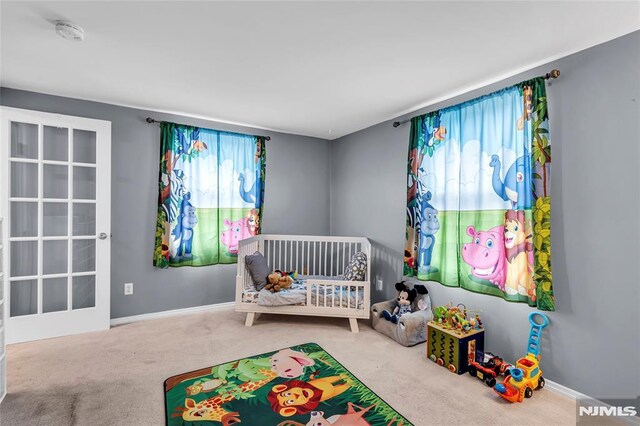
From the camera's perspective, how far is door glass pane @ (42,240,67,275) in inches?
117

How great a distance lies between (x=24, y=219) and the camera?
2.89 metres

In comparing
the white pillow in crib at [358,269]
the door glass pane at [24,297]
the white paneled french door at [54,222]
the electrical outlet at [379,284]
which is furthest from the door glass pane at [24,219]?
the electrical outlet at [379,284]

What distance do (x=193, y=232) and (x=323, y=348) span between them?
201cm

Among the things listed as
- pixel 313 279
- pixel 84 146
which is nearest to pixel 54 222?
pixel 84 146

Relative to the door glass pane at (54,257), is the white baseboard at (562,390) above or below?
below

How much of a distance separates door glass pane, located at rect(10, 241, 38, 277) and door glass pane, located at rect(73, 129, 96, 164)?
892 millimetres

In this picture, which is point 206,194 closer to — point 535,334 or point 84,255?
point 84,255

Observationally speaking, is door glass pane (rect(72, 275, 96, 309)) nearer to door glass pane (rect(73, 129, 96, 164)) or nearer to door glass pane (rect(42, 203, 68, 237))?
door glass pane (rect(42, 203, 68, 237))

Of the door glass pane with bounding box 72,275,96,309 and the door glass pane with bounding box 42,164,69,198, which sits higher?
the door glass pane with bounding box 42,164,69,198

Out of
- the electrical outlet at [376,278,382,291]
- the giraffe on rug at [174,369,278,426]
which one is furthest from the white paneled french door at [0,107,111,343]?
the electrical outlet at [376,278,382,291]

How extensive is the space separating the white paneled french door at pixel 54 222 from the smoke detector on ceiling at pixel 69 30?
1394 mm

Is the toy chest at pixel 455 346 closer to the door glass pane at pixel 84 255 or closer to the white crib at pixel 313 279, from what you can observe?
the white crib at pixel 313 279

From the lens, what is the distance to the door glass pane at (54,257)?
2.96 metres

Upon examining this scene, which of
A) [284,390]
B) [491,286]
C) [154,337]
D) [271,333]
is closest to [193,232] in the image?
[154,337]
